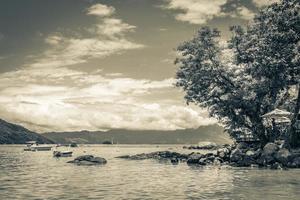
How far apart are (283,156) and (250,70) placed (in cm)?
1240

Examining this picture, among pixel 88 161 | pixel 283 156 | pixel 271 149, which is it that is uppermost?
pixel 271 149

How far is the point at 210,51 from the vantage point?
57219mm

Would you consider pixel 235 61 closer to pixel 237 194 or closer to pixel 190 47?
pixel 190 47

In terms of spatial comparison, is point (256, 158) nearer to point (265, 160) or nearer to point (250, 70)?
point (265, 160)

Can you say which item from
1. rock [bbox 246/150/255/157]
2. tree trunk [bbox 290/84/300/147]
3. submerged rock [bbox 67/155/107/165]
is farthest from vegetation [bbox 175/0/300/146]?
submerged rock [bbox 67/155/107/165]

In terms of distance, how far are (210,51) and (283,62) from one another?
12.0 meters

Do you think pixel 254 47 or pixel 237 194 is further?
pixel 254 47

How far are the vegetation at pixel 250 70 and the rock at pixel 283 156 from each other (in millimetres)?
3642

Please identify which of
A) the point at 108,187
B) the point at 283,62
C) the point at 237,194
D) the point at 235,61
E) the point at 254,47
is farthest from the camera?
the point at 235,61

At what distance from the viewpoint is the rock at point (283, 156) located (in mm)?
44375

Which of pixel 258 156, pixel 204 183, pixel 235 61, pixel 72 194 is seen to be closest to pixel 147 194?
pixel 72 194

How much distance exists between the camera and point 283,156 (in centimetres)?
4491

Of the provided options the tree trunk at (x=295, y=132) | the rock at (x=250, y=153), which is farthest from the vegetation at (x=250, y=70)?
the rock at (x=250, y=153)

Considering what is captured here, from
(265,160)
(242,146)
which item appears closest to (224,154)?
(242,146)
